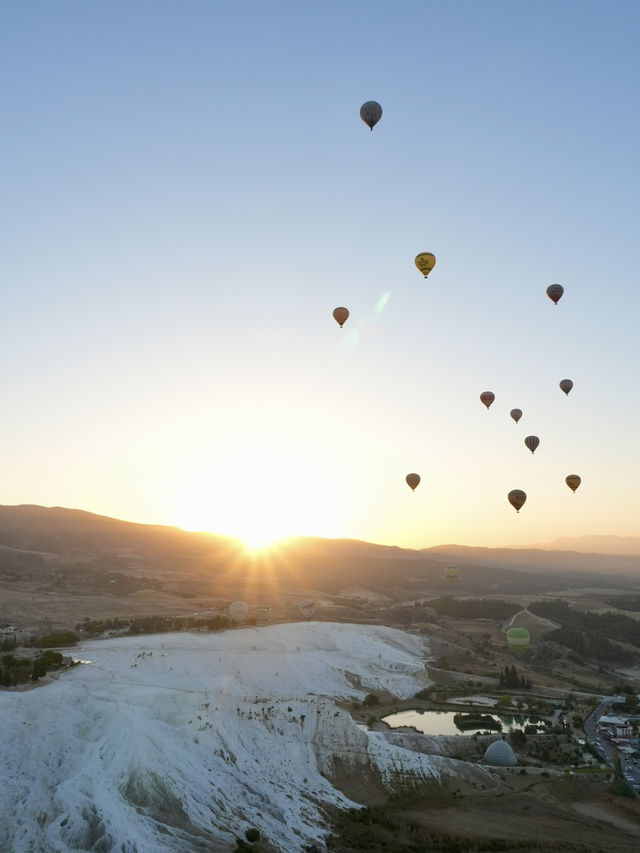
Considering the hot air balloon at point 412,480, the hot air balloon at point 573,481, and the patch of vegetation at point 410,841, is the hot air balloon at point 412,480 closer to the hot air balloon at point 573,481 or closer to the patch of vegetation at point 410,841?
the hot air balloon at point 573,481

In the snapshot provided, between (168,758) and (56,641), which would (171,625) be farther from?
(168,758)

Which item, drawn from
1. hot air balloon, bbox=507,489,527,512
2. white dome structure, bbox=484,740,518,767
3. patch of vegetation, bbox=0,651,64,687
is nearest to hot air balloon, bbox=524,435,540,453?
hot air balloon, bbox=507,489,527,512

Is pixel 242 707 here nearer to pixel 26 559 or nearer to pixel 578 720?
pixel 578 720

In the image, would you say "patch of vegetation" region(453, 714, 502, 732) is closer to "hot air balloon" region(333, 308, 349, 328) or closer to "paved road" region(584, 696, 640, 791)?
"paved road" region(584, 696, 640, 791)

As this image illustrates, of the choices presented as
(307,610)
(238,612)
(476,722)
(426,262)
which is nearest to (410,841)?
(476,722)

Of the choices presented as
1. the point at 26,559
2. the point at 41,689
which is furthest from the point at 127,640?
the point at 26,559
